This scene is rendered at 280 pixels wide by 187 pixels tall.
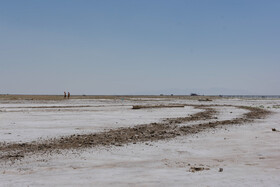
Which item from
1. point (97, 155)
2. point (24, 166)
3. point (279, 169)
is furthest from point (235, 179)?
point (24, 166)

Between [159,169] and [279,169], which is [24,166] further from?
[279,169]

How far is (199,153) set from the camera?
989cm

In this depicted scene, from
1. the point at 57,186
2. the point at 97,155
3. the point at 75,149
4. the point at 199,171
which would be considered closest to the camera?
the point at 57,186

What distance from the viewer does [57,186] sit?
6.19 metres

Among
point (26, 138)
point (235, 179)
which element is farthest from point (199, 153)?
point (26, 138)

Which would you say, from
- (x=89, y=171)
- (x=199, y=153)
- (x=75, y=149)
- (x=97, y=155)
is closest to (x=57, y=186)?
(x=89, y=171)

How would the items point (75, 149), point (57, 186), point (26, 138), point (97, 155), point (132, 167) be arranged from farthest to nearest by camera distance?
1. point (26, 138)
2. point (75, 149)
3. point (97, 155)
4. point (132, 167)
5. point (57, 186)

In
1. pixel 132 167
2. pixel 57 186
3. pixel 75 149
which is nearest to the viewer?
pixel 57 186

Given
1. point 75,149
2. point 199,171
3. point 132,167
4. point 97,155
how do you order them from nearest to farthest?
1. point 199,171
2. point 132,167
3. point 97,155
4. point 75,149

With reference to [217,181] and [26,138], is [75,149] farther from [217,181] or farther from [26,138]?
[217,181]

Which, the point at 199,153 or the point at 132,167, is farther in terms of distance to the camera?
the point at 199,153

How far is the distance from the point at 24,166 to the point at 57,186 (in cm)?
238

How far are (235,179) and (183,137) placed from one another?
22.7ft

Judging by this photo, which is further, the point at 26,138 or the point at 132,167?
the point at 26,138
